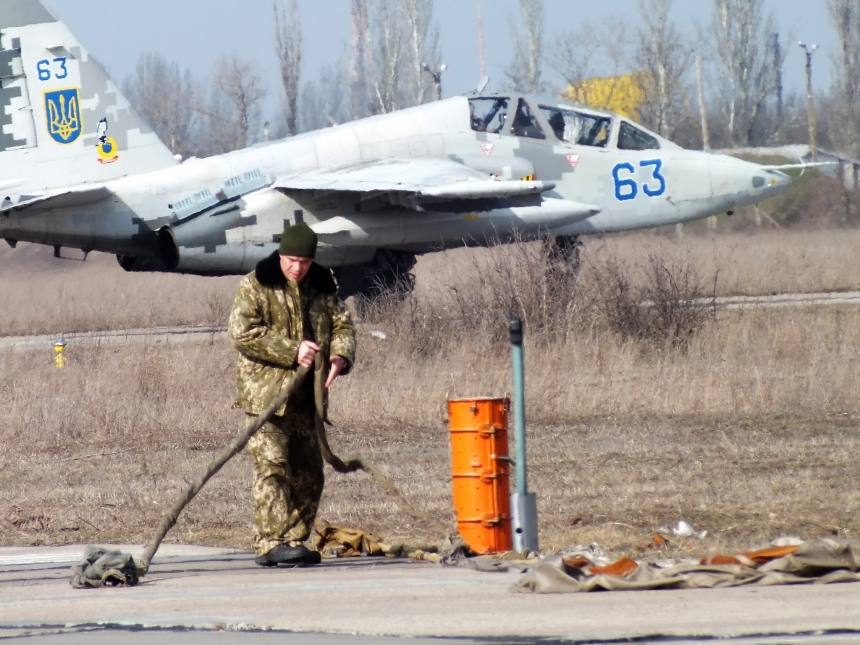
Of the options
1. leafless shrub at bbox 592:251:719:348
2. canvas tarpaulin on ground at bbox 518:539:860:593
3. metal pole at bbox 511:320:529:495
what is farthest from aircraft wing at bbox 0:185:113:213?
canvas tarpaulin on ground at bbox 518:539:860:593

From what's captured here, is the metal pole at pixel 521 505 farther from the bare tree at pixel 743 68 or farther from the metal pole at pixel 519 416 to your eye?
the bare tree at pixel 743 68

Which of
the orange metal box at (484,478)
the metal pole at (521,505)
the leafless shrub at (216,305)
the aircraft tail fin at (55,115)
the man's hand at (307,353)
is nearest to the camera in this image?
the man's hand at (307,353)

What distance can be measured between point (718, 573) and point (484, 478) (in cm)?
179

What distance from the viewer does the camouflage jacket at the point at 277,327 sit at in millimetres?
6758

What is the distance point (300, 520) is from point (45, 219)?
1267 centimetres

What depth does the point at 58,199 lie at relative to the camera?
1808cm

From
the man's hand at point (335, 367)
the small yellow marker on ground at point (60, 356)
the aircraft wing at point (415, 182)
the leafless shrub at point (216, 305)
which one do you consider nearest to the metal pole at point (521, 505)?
the man's hand at point (335, 367)

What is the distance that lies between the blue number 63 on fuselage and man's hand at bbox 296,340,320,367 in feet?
45.9

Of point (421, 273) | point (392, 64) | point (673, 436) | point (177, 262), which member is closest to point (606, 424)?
point (673, 436)

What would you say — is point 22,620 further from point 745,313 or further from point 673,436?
point 745,313

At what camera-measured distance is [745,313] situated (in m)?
18.3

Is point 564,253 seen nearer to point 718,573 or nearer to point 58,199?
point 58,199

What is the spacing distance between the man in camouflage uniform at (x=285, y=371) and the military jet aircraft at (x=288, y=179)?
10720mm

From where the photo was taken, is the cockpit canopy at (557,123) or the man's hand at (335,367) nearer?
the man's hand at (335,367)
